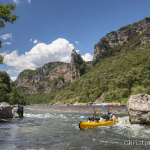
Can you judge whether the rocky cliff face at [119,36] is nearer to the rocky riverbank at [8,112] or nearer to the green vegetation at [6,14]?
the rocky riverbank at [8,112]

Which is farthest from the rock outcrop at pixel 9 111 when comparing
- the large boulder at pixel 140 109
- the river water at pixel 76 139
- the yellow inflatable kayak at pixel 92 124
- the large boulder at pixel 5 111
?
the large boulder at pixel 140 109

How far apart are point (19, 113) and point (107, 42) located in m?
181

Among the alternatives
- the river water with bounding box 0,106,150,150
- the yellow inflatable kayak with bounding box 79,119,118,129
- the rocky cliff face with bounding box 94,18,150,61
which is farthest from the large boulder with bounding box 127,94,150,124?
the rocky cliff face with bounding box 94,18,150,61

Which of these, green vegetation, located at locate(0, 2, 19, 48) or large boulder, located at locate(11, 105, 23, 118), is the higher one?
green vegetation, located at locate(0, 2, 19, 48)

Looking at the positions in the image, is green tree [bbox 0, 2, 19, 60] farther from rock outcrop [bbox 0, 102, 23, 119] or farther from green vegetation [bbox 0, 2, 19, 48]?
rock outcrop [bbox 0, 102, 23, 119]

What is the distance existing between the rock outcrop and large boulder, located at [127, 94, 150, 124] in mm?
19278

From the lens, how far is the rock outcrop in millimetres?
24141

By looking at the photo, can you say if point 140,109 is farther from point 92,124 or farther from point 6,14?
point 6,14

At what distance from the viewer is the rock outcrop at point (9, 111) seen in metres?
24.1

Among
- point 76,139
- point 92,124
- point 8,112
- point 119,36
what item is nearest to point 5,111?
point 8,112

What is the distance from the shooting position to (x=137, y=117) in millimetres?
15578

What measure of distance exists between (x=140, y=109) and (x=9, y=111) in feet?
69.0

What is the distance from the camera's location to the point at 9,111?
84.0ft

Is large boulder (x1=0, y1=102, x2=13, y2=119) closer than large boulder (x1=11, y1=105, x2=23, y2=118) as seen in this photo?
Yes
